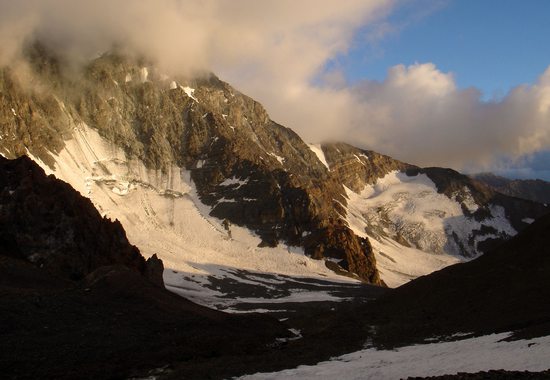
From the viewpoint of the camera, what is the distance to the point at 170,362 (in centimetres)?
3809

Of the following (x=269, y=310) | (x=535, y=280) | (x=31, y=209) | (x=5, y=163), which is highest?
(x=5, y=163)

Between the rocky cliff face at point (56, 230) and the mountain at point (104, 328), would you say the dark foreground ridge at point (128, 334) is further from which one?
the rocky cliff face at point (56, 230)

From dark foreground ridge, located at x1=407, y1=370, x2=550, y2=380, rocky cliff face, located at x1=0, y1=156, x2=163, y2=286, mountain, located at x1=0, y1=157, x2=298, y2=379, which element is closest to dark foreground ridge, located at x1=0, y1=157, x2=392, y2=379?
mountain, located at x1=0, y1=157, x2=298, y2=379

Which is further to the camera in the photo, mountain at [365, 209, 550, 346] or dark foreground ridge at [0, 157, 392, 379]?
mountain at [365, 209, 550, 346]

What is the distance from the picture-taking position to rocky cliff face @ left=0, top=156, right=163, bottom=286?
9038 centimetres

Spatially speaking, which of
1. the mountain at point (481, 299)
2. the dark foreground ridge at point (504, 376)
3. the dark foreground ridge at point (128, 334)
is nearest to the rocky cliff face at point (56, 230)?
the dark foreground ridge at point (128, 334)

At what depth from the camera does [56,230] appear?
324ft

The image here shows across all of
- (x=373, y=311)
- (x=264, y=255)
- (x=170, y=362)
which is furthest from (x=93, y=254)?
(x=264, y=255)

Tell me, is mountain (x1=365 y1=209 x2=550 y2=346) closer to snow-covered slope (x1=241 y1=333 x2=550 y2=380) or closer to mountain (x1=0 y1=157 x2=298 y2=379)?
snow-covered slope (x1=241 y1=333 x2=550 y2=380)

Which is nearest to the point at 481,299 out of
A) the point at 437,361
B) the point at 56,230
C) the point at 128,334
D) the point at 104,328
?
the point at 437,361

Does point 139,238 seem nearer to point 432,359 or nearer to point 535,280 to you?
point 535,280

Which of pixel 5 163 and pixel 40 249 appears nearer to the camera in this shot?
pixel 40 249

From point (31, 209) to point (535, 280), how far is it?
263 ft

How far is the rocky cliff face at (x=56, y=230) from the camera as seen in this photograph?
90375 mm
